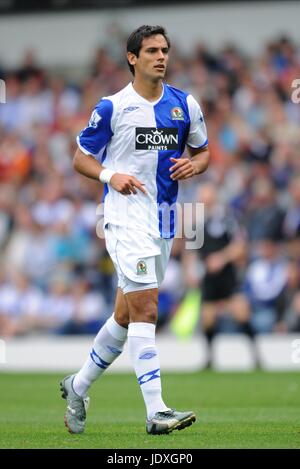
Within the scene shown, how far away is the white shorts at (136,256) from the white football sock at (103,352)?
35cm

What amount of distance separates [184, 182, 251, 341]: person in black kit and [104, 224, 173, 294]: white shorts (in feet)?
25.7

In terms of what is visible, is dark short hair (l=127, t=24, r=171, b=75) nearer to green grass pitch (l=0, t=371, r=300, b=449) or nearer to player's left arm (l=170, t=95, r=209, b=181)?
player's left arm (l=170, t=95, r=209, b=181)

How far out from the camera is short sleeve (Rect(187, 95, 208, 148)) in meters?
8.05

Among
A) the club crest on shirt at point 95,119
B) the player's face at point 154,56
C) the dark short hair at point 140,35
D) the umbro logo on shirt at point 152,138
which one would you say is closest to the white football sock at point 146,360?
the umbro logo on shirt at point 152,138

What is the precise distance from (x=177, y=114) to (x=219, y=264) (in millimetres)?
8119

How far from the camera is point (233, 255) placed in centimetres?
1595

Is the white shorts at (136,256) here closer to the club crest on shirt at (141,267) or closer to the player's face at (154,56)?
the club crest on shirt at (141,267)

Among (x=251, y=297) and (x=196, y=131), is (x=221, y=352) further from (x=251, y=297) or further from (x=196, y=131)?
(x=196, y=131)

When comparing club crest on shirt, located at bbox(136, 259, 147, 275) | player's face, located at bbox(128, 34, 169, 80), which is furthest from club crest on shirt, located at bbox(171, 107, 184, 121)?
club crest on shirt, located at bbox(136, 259, 147, 275)

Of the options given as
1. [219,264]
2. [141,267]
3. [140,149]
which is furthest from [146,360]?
[219,264]

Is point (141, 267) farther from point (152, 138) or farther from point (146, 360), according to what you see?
point (152, 138)

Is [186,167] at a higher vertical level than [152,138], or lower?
lower

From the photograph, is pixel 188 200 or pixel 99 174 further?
pixel 188 200

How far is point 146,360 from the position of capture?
296 inches
